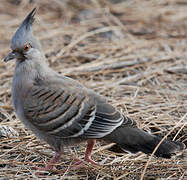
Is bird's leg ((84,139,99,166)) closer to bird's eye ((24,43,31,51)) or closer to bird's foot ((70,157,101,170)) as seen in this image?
bird's foot ((70,157,101,170))

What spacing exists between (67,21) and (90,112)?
161 inches

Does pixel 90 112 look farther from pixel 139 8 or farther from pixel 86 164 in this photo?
pixel 139 8

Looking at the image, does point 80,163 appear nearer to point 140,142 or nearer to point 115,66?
point 140,142

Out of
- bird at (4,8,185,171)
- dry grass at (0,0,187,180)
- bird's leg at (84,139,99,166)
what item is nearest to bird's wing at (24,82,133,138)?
bird at (4,8,185,171)

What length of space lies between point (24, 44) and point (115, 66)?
215cm

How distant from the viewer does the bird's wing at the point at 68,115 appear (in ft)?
11.0

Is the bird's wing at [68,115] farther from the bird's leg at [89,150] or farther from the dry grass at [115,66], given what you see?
the dry grass at [115,66]

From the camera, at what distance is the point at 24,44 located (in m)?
3.51

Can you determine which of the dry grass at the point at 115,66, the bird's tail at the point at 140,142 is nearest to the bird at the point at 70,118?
the bird's tail at the point at 140,142

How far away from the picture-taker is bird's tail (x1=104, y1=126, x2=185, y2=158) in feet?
10.6

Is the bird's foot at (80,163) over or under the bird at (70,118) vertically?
under

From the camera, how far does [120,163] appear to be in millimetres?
3471

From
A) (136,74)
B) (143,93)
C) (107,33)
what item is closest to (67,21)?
(107,33)

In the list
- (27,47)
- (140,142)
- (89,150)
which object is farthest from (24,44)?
(140,142)
